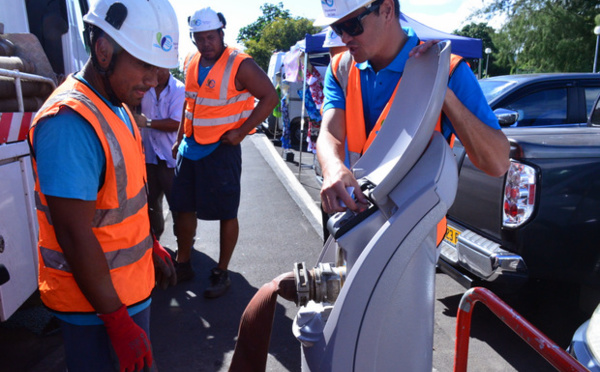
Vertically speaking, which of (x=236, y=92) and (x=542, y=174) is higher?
(x=236, y=92)

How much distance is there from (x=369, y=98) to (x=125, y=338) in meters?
1.26

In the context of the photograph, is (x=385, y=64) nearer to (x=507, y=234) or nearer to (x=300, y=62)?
(x=507, y=234)

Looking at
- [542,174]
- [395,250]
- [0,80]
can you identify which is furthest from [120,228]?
[542,174]

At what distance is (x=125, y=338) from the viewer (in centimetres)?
158

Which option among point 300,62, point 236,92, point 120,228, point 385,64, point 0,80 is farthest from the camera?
point 300,62

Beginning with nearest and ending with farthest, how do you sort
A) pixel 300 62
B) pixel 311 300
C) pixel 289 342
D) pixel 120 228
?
pixel 311 300 → pixel 120 228 → pixel 289 342 → pixel 300 62

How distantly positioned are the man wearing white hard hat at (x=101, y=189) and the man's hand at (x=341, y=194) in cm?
70

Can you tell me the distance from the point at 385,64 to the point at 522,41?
112 ft

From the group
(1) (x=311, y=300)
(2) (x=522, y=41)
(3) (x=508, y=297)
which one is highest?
(2) (x=522, y=41)

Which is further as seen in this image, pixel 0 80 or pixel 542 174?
pixel 542 174

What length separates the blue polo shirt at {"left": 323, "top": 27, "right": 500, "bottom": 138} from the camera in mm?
1600

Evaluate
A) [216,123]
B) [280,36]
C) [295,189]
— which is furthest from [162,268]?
[280,36]

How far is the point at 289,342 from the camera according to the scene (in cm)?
329

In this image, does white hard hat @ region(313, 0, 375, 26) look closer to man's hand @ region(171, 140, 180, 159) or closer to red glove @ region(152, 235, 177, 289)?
red glove @ region(152, 235, 177, 289)
